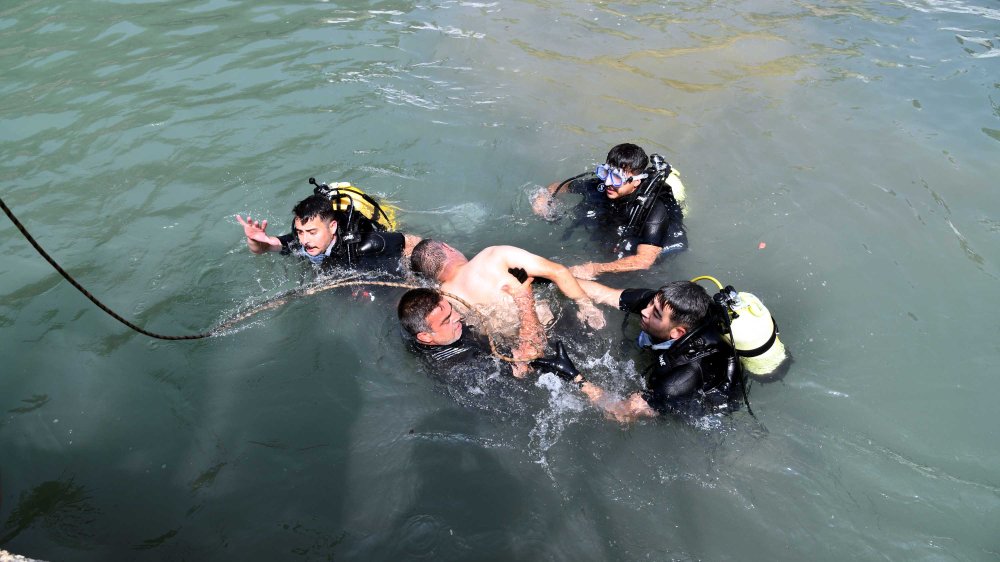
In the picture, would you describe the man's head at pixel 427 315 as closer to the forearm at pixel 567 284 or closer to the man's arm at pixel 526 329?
the man's arm at pixel 526 329

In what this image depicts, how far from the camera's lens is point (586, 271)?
17.7ft

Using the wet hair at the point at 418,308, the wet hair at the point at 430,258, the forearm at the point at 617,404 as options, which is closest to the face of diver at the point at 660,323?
the forearm at the point at 617,404

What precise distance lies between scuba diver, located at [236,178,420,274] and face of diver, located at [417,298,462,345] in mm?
1192

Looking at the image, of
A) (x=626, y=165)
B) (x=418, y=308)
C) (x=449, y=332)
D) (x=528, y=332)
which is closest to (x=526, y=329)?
(x=528, y=332)

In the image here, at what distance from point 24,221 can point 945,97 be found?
11.0m

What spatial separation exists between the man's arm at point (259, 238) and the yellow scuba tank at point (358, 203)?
58 centimetres

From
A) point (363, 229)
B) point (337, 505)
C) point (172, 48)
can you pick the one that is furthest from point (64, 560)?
point (172, 48)

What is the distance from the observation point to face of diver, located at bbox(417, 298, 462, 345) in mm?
4078

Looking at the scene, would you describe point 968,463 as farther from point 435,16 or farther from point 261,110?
point 435,16

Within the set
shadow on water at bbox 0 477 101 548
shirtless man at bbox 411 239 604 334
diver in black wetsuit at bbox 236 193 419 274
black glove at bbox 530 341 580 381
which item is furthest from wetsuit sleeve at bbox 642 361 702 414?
shadow on water at bbox 0 477 101 548

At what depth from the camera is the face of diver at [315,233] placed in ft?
15.8

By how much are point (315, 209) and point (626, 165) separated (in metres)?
2.73

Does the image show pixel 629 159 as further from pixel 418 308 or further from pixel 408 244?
pixel 418 308

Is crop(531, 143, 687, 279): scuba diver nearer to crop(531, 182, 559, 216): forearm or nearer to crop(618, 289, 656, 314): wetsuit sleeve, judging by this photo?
crop(531, 182, 559, 216): forearm
